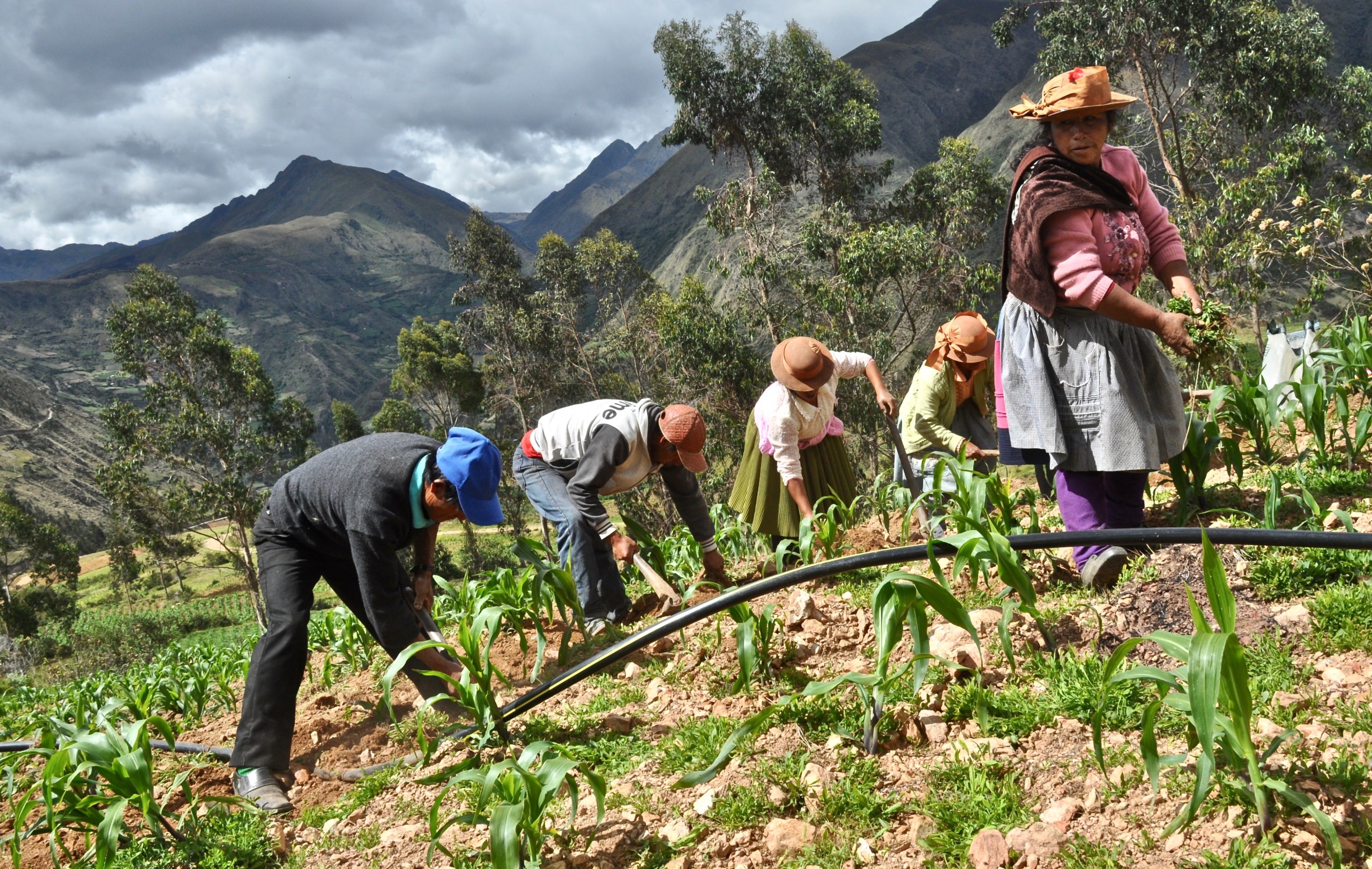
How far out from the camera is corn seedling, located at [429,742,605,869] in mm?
1829

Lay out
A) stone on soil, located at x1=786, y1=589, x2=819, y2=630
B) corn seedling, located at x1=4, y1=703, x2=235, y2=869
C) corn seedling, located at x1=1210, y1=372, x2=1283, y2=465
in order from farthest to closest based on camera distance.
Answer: corn seedling, located at x1=1210, y1=372, x2=1283, y2=465 → stone on soil, located at x1=786, y1=589, x2=819, y2=630 → corn seedling, located at x1=4, y1=703, x2=235, y2=869

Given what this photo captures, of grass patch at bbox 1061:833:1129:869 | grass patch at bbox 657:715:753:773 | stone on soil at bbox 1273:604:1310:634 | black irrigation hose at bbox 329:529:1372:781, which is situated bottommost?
grass patch at bbox 1061:833:1129:869

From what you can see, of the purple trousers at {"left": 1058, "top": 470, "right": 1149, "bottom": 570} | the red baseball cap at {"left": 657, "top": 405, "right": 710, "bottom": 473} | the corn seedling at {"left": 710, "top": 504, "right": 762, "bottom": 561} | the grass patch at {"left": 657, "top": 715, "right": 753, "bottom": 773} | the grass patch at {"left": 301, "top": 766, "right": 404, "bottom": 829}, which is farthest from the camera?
the corn seedling at {"left": 710, "top": 504, "right": 762, "bottom": 561}

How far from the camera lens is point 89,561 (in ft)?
197

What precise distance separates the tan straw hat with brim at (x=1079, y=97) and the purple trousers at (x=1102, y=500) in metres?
1.09

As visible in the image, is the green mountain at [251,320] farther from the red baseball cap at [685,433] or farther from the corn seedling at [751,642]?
the corn seedling at [751,642]

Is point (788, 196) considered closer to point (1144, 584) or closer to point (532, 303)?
point (532, 303)

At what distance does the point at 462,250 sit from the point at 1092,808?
24892mm

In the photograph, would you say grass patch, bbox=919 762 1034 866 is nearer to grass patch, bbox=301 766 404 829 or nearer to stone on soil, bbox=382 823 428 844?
stone on soil, bbox=382 823 428 844

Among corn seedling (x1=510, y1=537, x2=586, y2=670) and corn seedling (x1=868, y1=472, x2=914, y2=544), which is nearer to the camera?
corn seedling (x1=510, y1=537, x2=586, y2=670)

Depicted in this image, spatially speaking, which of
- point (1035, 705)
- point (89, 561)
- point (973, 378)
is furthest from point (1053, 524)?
point (89, 561)

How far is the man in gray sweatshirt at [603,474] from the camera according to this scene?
146 inches

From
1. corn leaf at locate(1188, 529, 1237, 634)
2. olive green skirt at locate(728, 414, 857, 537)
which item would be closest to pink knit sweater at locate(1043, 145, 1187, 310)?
corn leaf at locate(1188, 529, 1237, 634)

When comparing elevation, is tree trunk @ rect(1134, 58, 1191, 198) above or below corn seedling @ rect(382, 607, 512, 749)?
above
